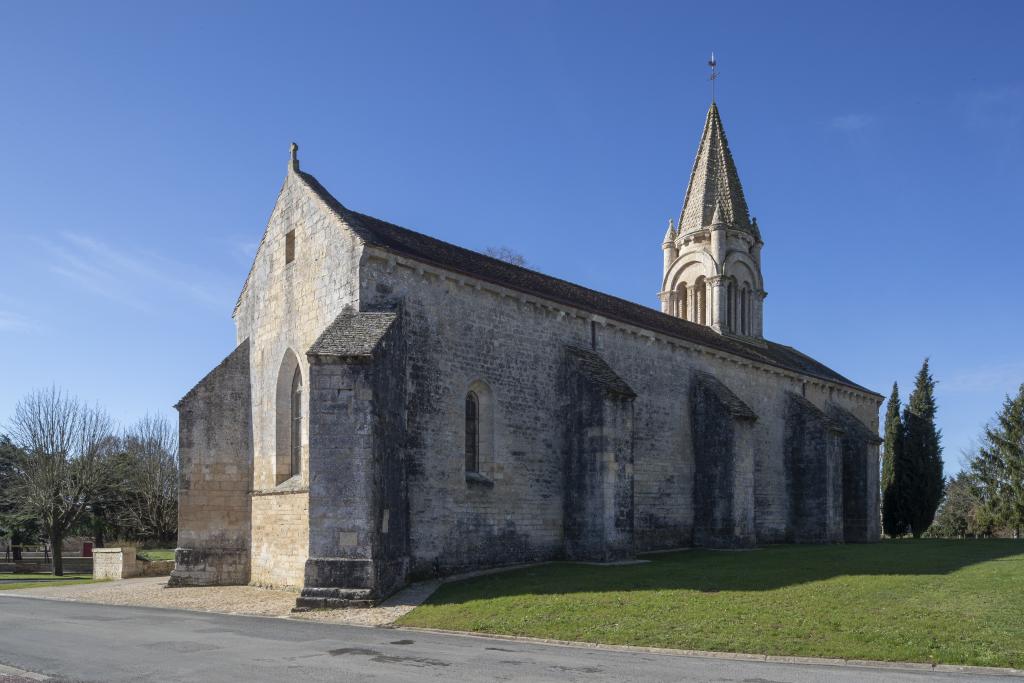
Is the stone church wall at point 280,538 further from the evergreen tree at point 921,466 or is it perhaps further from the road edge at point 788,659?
the evergreen tree at point 921,466

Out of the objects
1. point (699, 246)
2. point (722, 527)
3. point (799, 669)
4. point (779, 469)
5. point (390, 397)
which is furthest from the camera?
point (699, 246)

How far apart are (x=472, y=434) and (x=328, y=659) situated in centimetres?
998

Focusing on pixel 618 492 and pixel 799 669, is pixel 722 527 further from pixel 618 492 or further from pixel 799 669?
pixel 799 669

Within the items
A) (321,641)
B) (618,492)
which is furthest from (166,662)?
(618,492)

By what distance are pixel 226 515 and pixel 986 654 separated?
704 inches

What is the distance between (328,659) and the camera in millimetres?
10914

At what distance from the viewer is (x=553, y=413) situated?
22.3 m

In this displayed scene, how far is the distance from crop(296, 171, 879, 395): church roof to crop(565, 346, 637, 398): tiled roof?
1384 millimetres

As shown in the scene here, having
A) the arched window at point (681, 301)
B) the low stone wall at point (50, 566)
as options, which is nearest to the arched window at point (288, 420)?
the low stone wall at point (50, 566)

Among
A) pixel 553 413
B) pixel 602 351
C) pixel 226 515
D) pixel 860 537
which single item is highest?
pixel 602 351

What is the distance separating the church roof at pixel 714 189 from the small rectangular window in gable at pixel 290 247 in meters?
23.2

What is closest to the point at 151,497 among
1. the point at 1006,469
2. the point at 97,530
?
the point at 97,530

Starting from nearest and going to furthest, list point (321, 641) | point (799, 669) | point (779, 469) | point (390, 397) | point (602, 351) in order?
point (799, 669) < point (321, 641) < point (390, 397) < point (602, 351) < point (779, 469)

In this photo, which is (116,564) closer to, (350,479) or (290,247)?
(290,247)
